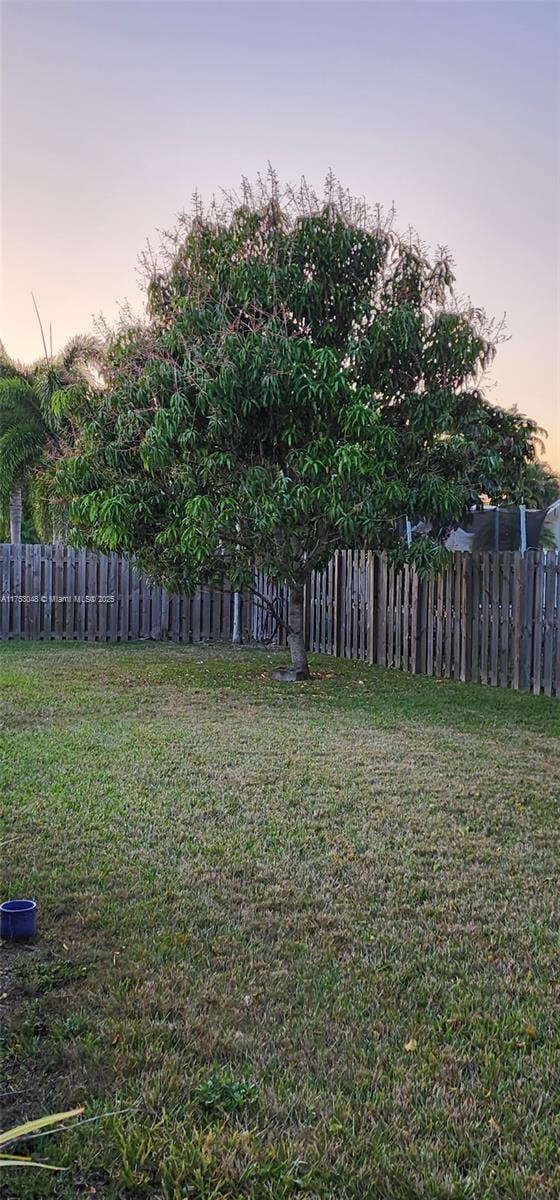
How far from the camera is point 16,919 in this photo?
2.97 m

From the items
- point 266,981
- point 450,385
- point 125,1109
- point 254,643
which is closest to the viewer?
point 125,1109

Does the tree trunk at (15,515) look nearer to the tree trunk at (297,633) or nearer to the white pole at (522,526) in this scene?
the tree trunk at (297,633)

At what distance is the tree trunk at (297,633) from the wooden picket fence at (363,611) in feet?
0.95

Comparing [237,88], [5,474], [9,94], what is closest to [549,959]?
[9,94]

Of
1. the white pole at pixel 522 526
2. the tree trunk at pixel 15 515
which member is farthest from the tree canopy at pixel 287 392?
the tree trunk at pixel 15 515

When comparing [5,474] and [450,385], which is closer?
[450,385]

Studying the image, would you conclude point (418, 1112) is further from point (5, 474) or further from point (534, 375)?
Result: point (5, 474)

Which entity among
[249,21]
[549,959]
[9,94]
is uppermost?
[249,21]

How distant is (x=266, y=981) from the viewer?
2730mm

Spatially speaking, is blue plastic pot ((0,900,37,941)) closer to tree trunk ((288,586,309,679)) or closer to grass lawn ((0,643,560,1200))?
grass lawn ((0,643,560,1200))

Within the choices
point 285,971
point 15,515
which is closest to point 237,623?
point 15,515

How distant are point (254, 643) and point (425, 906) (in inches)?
469

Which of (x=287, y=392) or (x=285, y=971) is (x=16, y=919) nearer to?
(x=285, y=971)

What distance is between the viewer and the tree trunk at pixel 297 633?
10.2m
